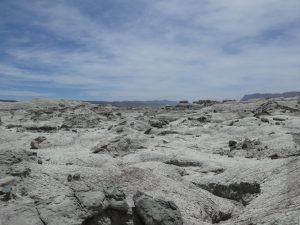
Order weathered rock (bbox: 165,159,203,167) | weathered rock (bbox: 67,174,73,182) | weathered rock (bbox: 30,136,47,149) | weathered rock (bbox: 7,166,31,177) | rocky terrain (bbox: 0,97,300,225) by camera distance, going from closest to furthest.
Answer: rocky terrain (bbox: 0,97,300,225), weathered rock (bbox: 7,166,31,177), weathered rock (bbox: 67,174,73,182), weathered rock (bbox: 165,159,203,167), weathered rock (bbox: 30,136,47,149)

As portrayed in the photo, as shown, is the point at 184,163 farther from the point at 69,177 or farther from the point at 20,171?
the point at 20,171

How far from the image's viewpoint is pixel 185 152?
37.6ft

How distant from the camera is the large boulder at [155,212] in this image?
5906 mm

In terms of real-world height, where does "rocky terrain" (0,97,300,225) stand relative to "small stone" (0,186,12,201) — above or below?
below

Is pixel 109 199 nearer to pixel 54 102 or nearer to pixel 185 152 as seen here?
pixel 185 152

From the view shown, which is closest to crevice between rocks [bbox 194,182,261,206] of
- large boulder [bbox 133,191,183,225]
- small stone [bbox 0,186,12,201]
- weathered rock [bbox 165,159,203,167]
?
large boulder [bbox 133,191,183,225]

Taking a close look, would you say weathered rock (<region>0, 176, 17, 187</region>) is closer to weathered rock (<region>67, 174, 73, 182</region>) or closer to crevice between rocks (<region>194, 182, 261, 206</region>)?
weathered rock (<region>67, 174, 73, 182</region>)

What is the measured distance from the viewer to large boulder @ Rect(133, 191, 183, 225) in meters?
5.91

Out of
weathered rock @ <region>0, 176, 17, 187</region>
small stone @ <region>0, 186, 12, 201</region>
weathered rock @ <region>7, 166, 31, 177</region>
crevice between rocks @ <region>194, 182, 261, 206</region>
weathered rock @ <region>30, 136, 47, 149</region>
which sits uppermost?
weathered rock @ <region>7, 166, 31, 177</region>

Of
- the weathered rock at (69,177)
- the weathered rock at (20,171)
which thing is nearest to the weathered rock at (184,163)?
the weathered rock at (69,177)

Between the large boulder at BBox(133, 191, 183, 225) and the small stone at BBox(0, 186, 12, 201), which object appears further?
the large boulder at BBox(133, 191, 183, 225)

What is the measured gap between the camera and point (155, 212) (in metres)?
5.96

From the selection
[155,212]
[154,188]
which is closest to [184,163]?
[154,188]

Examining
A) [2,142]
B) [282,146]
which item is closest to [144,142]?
[282,146]
